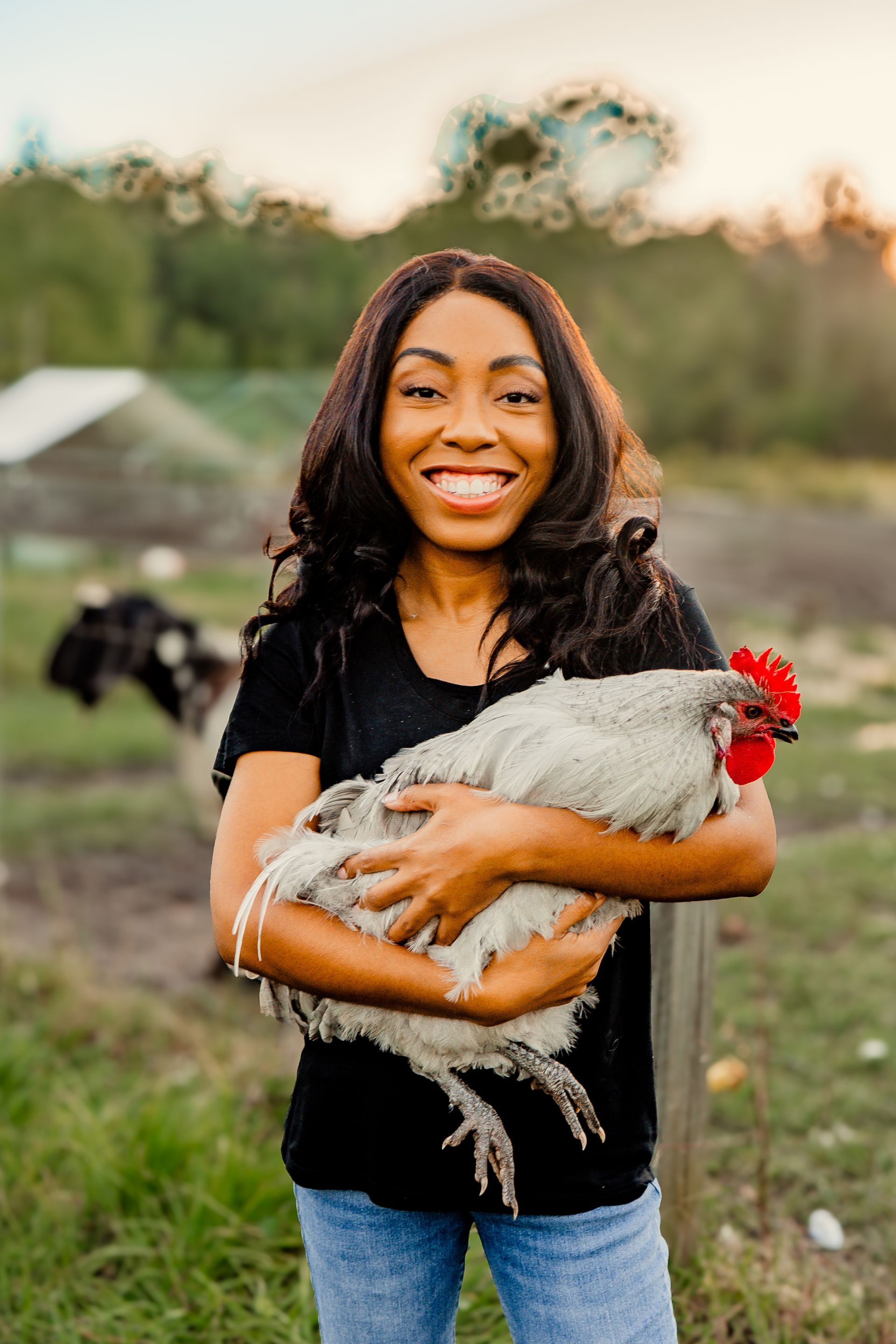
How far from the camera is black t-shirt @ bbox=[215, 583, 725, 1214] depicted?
1578 millimetres

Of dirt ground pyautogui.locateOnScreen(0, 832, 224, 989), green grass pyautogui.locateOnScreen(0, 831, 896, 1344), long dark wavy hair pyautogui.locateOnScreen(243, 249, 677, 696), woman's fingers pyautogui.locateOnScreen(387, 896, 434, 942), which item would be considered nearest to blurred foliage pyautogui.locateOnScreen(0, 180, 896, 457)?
long dark wavy hair pyautogui.locateOnScreen(243, 249, 677, 696)

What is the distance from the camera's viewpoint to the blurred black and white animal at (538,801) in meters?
1.54

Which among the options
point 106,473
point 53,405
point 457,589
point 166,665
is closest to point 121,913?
point 166,665

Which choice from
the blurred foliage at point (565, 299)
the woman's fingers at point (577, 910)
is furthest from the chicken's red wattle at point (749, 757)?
the blurred foliage at point (565, 299)

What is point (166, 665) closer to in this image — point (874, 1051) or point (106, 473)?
point (106, 473)

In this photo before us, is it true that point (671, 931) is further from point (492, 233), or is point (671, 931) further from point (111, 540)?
point (111, 540)

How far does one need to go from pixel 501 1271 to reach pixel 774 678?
1079 mm

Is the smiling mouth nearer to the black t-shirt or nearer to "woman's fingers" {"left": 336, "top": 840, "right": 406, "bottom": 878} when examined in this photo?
the black t-shirt

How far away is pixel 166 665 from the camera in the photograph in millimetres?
5598

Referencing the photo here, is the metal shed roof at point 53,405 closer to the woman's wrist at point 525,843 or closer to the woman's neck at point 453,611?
the woman's neck at point 453,611

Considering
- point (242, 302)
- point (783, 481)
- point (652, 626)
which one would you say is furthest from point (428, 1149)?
point (783, 481)

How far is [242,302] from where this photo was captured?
14586mm

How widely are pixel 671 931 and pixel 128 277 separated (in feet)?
37.2

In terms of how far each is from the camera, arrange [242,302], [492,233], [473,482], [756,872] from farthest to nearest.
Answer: [242,302], [492,233], [473,482], [756,872]
